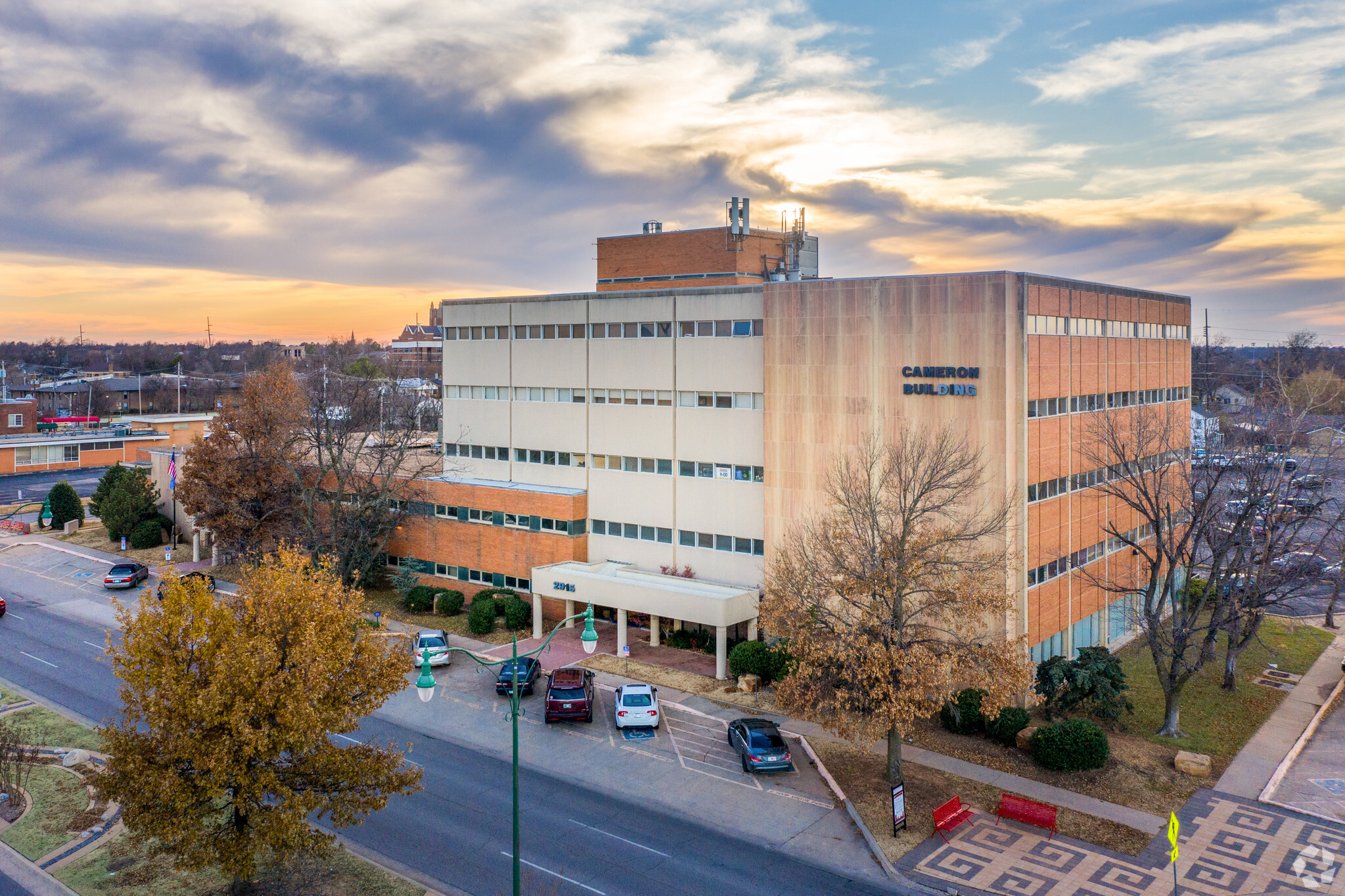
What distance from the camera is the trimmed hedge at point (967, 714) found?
92.9ft

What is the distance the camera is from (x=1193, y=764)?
25.9 meters

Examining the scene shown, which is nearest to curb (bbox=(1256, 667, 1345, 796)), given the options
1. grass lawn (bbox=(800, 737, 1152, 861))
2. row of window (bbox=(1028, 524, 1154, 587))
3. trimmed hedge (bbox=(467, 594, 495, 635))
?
grass lawn (bbox=(800, 737, 1152, 861))

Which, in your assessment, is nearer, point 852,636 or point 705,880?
point 705,880

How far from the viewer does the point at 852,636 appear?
928 inches

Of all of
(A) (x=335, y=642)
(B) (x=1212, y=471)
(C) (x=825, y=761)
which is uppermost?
(B) (x=1212, y=471)

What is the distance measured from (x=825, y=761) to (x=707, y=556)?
42.0 ft

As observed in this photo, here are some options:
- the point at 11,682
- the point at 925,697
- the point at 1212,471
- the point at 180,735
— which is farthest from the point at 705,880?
the point at 11,682

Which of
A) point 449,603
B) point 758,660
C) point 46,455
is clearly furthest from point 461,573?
point 46,455

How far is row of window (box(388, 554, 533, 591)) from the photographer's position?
1695 inches

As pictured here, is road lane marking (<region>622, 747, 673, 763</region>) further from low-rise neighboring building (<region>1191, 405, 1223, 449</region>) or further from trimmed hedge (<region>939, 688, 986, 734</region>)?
low-rise neighboring building (<region>1191, 405, 1223, 449</region>)

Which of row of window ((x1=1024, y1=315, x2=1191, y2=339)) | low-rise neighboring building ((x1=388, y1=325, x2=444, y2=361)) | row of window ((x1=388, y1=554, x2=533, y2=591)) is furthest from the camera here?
low-rise neighboring building ((x1=388, y1=325, x2=444, y2=361))

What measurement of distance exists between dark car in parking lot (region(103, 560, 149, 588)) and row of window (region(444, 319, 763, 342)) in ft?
74.0

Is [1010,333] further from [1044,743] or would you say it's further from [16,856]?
[16,856]

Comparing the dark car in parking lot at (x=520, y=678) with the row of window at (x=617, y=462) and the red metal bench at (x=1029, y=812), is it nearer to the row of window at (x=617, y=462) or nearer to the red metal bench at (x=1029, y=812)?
the row of window at (x=617, y=462)
